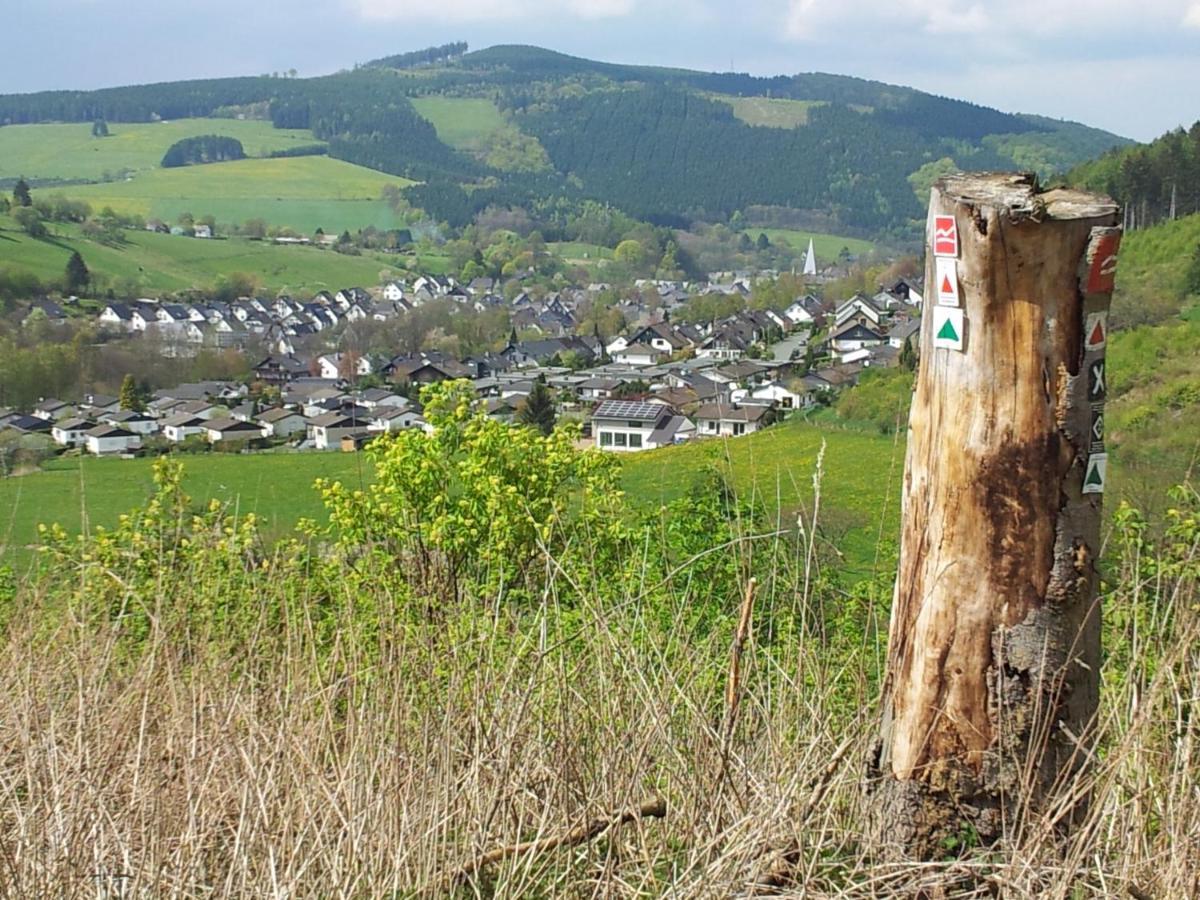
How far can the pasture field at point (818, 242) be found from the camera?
12516cm

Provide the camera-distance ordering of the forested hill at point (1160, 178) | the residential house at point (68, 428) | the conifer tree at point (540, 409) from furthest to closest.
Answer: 1. the forested hill at point (1160, 178)
2. the residential house at point (68, 428)
3. the conifer tree at point (540, 409)

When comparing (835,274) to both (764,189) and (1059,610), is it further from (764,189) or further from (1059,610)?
(1059,610)

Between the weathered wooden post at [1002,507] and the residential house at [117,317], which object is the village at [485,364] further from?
the weathered wooden post at [1002,507]

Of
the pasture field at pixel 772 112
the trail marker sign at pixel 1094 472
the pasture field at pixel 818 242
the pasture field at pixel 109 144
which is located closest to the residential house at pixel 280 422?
the trail marker sign at pixel 1094 472

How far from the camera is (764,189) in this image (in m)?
156

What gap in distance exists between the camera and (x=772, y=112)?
191375 millimetres

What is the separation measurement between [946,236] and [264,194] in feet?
423

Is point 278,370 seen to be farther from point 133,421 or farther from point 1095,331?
point 1095,331

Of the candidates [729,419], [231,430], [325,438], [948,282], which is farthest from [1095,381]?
[231,430]

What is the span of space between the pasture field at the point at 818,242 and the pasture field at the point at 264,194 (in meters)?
41.7

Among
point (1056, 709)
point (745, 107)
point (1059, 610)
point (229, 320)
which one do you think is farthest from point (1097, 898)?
point (745, 107)

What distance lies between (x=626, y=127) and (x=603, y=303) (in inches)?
3859

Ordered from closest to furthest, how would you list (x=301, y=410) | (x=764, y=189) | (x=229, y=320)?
(x=301, y=410)
(x=229, y=320)
(x=764, y=189)

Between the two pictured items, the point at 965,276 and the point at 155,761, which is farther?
the point at 155,761
